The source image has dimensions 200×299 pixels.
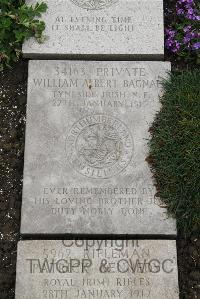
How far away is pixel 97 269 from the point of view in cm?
377

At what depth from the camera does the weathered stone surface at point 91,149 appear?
12.8 ft

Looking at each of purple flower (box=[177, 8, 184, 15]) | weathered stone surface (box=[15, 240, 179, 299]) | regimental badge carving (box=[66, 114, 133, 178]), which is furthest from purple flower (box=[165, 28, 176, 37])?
weathered stone surface (box=[15, 240, 179, 299])

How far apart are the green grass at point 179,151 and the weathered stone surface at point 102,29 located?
45 centimetres

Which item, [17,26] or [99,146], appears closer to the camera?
[99,146]

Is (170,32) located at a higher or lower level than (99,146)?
higher

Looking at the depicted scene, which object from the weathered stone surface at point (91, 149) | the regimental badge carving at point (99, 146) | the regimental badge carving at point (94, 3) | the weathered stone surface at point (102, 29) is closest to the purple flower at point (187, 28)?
the weathered stone surface at point (102, 29)

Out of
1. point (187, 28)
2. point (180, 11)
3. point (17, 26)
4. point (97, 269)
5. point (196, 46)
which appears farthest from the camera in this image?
point (180, 11)

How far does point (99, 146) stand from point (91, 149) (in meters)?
0.07

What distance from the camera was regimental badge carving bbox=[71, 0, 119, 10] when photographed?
4605 millimetres

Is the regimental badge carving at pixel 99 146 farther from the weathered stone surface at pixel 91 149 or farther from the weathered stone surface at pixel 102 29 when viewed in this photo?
the weathered stone surface at pixel 102 29

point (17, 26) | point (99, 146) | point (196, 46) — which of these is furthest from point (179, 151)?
point (17, 26)

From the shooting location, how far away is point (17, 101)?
4.59 meters

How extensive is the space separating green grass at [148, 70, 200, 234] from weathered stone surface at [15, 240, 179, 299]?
30cm

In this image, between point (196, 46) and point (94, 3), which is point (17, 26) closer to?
point (94, 3)
